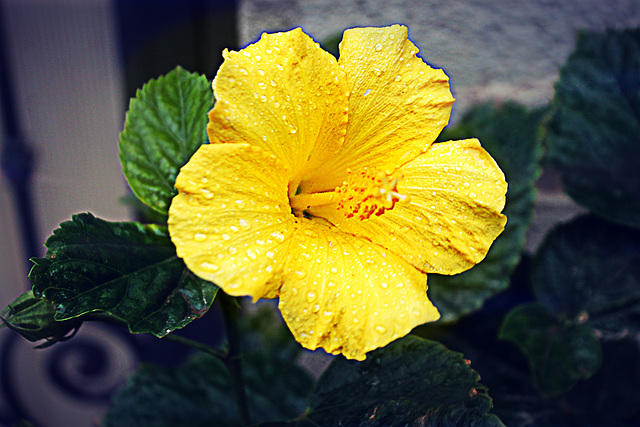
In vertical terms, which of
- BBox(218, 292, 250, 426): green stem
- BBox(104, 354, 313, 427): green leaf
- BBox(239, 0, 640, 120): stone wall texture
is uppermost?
BBox(239, 0, 640, 120): stone wall texture

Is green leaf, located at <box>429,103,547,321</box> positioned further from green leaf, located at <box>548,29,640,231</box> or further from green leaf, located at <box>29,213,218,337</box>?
green leaf, located at <box>29,213,218,337</box>

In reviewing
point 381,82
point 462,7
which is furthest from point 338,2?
point 381,82

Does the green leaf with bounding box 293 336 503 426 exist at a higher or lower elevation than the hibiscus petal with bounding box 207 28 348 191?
lower

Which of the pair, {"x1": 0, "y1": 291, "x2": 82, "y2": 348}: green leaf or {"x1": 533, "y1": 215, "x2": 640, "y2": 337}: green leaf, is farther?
{"x1": 533, "y1": 215, "x2": 640, "y2": 337}: green leaf

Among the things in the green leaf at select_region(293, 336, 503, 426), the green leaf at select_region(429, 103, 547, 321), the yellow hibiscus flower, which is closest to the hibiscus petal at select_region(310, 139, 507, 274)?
the yellow hibiscus flower

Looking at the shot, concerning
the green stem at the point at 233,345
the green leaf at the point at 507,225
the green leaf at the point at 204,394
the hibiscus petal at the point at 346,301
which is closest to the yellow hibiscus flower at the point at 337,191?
the hibiscus petal at the point at 346,301

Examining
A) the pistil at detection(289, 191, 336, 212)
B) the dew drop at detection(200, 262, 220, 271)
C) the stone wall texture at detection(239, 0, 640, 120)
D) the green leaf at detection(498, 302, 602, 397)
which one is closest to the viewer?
the dew drop at detection(200, 262, 220, 271)

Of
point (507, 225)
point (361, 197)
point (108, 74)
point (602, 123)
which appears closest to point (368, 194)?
point (361, 197)
